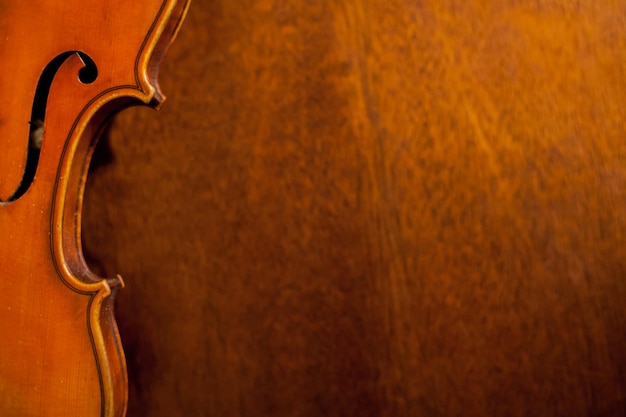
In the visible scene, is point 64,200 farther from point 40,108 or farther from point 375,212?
point 375,212

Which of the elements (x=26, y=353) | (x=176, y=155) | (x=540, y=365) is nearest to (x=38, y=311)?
(x=26, y=353)

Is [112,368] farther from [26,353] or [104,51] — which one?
[104,51]

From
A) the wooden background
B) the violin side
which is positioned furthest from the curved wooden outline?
the wooden background

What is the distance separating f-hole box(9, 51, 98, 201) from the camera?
68 cm

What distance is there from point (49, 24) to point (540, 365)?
93cm

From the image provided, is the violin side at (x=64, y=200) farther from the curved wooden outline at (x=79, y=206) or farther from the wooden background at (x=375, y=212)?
the wooden background at (x=375, y=212)

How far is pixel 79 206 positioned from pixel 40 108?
150 millimetres

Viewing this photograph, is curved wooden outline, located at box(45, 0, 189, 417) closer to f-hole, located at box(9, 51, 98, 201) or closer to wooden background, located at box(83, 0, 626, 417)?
f-hole, located at box(9, 51, 98, 201)

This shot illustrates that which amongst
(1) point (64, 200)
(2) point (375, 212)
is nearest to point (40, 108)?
(1) point (64, 200)

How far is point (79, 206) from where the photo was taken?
0.69 meters

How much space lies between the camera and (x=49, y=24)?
71 cm

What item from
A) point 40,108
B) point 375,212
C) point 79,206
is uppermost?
point 40,108

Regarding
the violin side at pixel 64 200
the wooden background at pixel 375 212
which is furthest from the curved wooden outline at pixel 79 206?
the wooden background at pixel 375 212

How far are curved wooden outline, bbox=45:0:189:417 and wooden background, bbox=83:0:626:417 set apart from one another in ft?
0.75
